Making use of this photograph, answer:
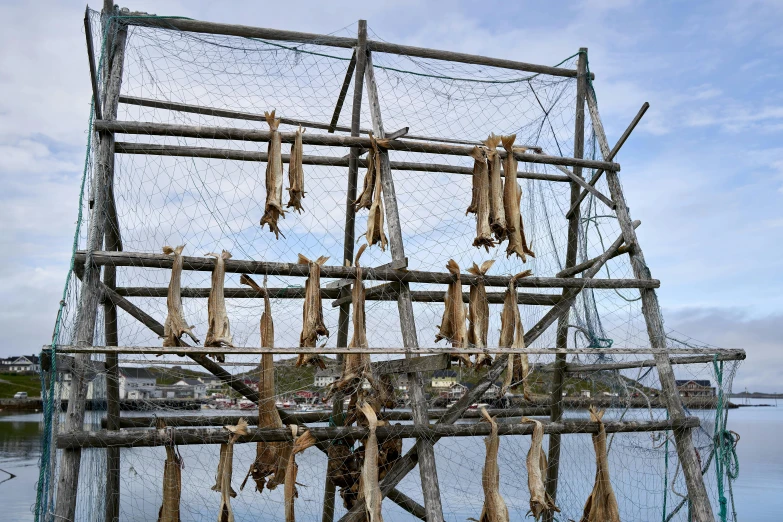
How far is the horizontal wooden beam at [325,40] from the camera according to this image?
9445 mm

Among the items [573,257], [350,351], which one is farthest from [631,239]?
[350,351]

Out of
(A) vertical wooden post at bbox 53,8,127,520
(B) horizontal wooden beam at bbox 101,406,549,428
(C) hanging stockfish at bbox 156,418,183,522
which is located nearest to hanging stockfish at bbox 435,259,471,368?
(B) horizontal wooden beam at bbox 101,406,549,428

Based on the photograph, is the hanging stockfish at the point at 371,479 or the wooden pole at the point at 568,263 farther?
the wooden pole at the point at 568,263

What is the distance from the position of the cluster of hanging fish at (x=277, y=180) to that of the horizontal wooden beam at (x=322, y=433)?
2.28 metres

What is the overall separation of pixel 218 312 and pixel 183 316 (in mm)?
378

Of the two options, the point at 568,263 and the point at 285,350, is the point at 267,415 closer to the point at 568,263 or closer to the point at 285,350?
the point at 285,350

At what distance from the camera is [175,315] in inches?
302

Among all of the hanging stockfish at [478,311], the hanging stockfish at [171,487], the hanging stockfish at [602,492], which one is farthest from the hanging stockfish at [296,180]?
the hanging stockfish at [602,492]

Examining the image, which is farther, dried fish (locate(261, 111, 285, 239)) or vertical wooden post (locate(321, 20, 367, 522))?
vertical wooden post (locate(321, 20, 367, 522))

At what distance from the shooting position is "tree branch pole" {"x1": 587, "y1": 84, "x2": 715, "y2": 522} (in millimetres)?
9211

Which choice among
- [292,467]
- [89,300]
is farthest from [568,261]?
[89,300]

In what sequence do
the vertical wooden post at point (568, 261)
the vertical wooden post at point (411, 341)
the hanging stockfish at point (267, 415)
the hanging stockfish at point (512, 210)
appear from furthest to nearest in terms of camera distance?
1. the vertical wooden post at point (568, 261)
2. the hanging stockfish at point (512, 210)
3. the hanging stockfish at point (267, 415)
4. the vertical wooden post at point (411, 341)

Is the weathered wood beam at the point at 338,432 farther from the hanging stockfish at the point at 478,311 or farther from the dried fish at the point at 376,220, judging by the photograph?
the dried fish at the point at 376,220

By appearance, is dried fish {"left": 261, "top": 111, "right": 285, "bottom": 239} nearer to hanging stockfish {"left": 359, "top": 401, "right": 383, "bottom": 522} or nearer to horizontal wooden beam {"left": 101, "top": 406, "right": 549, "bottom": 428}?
horizontal wooden beam {"left": 101, "top": 406, "right": 549, "bottom": 428}
